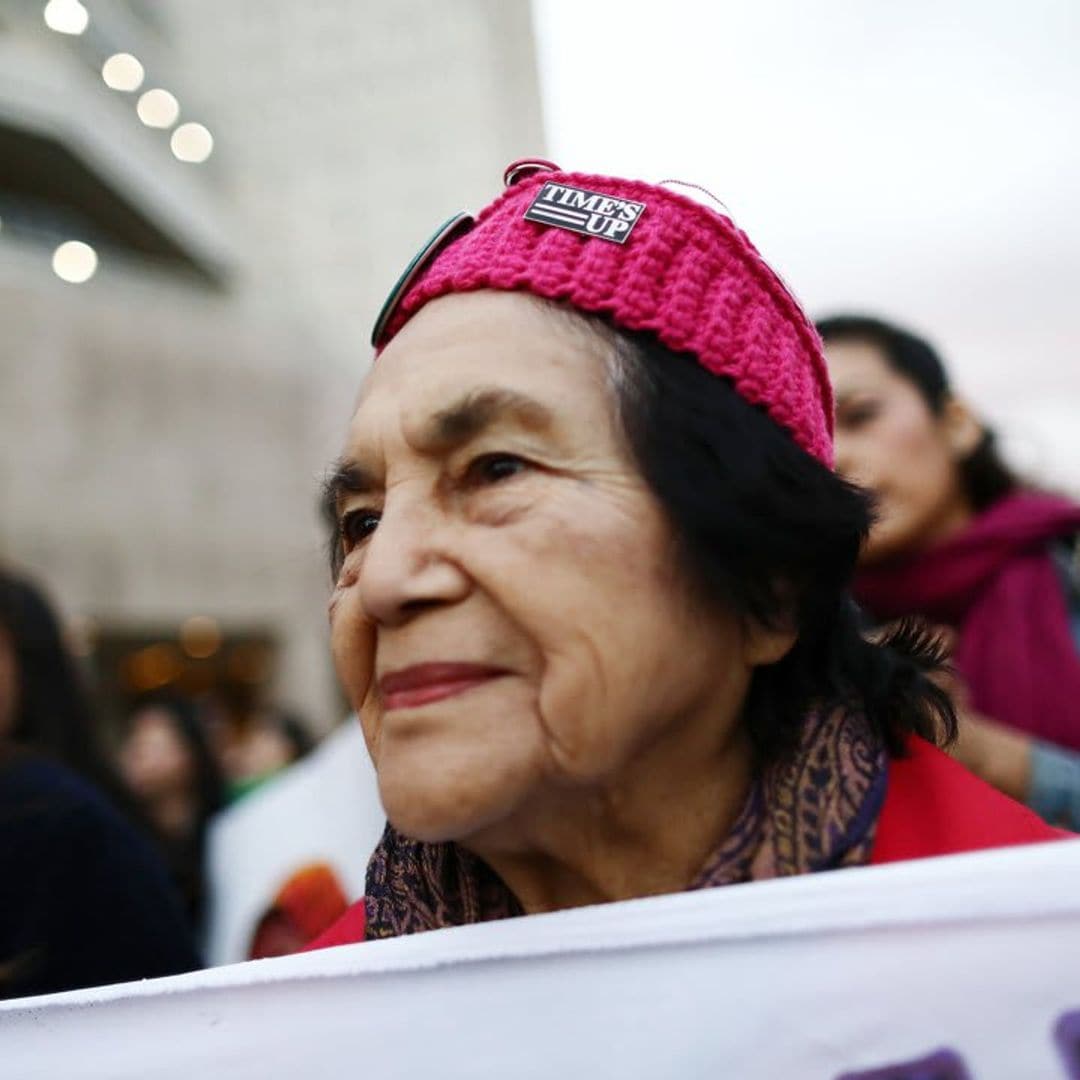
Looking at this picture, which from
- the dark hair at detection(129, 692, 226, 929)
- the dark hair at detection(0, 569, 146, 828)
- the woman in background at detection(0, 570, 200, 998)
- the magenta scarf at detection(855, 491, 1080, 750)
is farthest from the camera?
the dark hair at detection(129, 692, 226, 929)

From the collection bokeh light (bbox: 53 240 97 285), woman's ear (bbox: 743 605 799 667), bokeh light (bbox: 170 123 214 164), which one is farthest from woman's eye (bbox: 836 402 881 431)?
bokeh light (bbox: 170 123 214 164)

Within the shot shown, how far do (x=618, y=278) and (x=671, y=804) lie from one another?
570 millimetres

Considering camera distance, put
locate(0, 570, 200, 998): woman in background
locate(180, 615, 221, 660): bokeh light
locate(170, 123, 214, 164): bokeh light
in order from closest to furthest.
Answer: locate(0, 570, 200, 998): woman in background, locate(180, 615, 221, 660): bokeh light, locate(170, 123, 214, 164): bokeh light

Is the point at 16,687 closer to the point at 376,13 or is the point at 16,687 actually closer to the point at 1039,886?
the point at 1039,886

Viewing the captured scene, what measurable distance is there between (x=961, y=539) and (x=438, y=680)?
5.38 ft

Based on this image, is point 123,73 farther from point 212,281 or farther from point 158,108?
point 212,281

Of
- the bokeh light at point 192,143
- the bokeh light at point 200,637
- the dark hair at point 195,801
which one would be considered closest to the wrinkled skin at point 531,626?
the dark hair at point 195,801

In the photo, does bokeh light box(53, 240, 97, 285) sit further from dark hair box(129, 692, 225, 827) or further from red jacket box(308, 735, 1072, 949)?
red jacket box(308, 735, 1072, 949)

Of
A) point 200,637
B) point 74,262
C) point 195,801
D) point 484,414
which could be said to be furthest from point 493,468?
point 74,262

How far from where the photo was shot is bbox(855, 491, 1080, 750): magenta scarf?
221cm

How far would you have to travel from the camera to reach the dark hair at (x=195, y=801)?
3633mm

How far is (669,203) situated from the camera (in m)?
1.28

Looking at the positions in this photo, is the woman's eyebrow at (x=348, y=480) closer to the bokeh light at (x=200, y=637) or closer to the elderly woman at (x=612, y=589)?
the elderly woman at (x=612, y=589)

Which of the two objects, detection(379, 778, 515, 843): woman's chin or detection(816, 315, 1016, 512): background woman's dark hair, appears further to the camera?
detection(816, 315, 1016, 512): background woman's dark hair
